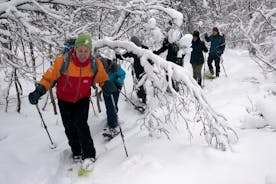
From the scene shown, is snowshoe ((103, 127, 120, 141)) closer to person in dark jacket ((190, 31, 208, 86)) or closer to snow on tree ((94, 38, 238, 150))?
snow on tree ((94, 38, 238, 150))

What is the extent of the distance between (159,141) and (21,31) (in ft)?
9.22

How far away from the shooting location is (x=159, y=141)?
16.8ft

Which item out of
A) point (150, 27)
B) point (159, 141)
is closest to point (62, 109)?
point (159, 141)

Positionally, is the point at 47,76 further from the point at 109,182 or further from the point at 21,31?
the point at 109,182

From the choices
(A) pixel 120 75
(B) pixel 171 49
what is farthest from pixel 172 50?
(A) pixel 120 75

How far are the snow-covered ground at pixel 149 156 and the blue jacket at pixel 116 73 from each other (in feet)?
3.25

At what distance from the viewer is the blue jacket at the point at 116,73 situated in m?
6.43

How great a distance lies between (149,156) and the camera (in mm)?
4590

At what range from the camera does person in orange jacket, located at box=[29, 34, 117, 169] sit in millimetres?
4812

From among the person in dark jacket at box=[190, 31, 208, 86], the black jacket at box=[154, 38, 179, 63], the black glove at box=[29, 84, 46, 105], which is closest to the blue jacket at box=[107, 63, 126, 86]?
the black glove at box=[29, 84, 46, 105]

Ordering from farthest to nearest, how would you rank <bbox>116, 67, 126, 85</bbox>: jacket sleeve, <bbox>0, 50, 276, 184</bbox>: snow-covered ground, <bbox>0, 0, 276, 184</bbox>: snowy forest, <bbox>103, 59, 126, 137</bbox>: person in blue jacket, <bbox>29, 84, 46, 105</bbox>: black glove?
<bbox>116, 67, 126, 85</bbox>: jacket sleeve < <bbox>103, 59, 126, 137</bbox>: person in blue jacket < <bbox>29, 84, 46, 105</bbox>: black glove < <bbox>0, 0, 276, 184</bbox>: snowy forest < <bbox>0, 50, 276, 184</bbox>: snow-covered ground

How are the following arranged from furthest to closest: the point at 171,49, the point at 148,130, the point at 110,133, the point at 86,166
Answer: the point at 171,49, the point at 110,133, the point at 148,130, the point at 86,166

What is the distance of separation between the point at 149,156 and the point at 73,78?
153 centimetres

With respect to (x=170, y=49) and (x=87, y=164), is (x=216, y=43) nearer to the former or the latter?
(x=170, y=49)
